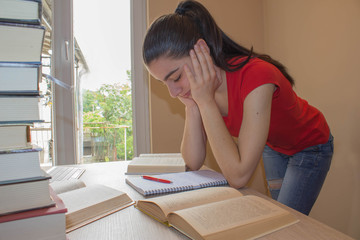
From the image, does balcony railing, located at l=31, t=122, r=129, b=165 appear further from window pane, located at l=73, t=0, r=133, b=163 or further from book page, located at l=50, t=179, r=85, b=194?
book page, located at l=50, t=179, r=85, b=194

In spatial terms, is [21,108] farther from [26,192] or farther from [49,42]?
[49,42]

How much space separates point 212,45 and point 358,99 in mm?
940

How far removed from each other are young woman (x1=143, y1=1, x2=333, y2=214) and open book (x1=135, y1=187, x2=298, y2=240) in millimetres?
213

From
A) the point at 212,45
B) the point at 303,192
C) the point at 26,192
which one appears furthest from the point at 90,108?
the point at 26,192

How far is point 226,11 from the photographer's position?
2.19m

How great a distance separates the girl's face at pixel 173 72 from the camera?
917 mm

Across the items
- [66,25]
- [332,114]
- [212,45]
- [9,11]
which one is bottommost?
[332,114]

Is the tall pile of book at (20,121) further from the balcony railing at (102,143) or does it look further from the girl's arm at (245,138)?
the balcony railing at (102,143)

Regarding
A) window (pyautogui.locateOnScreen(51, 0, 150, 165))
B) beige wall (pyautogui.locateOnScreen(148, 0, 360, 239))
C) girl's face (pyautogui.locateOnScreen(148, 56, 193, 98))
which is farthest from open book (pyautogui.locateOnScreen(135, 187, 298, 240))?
window (pyautogui.locateOnScreen(51, 0, 150, 165))

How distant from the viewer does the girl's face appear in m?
0.92

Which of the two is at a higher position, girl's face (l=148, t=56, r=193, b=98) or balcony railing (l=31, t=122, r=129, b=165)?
girl's face (l=148, t=56, r=193, b=98)

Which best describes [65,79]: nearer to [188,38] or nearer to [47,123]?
[47,123]

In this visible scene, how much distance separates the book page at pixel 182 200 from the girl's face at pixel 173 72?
1.43ft

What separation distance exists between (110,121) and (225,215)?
1.77 meters
